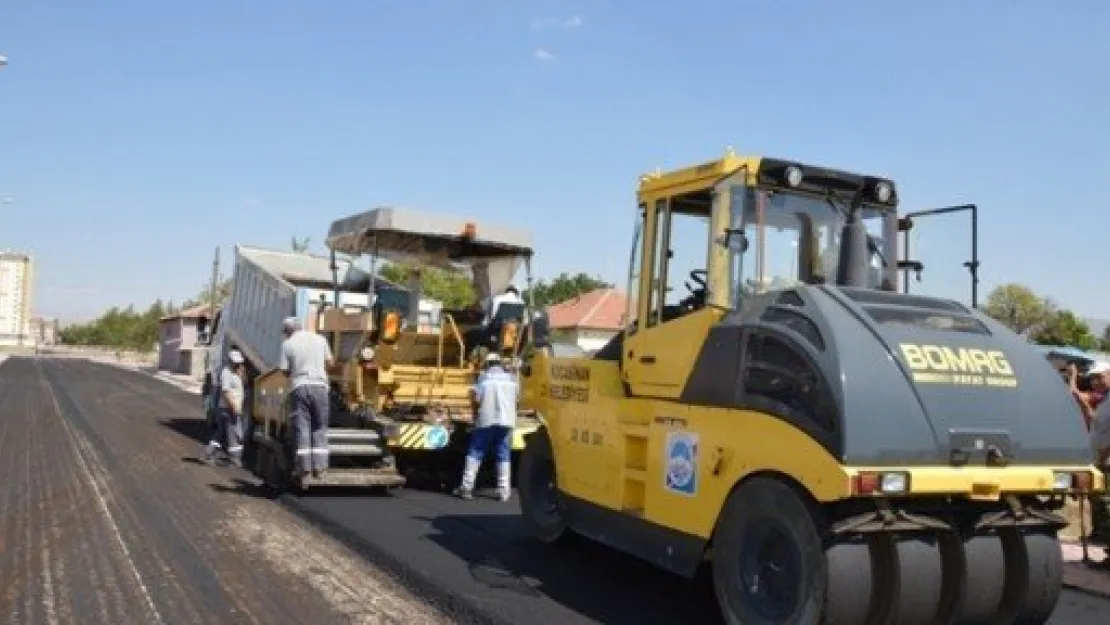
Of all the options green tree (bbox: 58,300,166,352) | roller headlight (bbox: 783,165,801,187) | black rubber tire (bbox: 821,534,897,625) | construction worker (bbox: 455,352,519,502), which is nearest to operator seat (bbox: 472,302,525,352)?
construction worker (bbox: 455,352,519,502)

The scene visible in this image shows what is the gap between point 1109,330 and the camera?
48.3 metres

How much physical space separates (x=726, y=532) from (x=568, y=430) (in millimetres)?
2123

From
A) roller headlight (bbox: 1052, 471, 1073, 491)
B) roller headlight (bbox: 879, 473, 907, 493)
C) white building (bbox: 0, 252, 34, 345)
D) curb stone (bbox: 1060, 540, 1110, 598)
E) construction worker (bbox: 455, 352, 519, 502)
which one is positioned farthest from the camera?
white building (bbox: 0, 252, 34, 345)

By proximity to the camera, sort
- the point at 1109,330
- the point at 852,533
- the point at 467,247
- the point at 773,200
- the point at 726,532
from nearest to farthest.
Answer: the point at 852,533
the point at 726,532
the point at 773,200
the point at 467,247
the point at 1109,330

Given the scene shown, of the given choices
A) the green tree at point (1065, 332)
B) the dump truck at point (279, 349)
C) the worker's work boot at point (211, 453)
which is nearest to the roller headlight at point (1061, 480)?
the dump truck at point (279, 349)

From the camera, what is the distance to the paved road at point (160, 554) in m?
Answer: 5.86

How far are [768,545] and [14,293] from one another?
62.7 metres

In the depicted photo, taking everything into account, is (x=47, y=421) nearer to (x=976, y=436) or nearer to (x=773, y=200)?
(x=773, y=200)

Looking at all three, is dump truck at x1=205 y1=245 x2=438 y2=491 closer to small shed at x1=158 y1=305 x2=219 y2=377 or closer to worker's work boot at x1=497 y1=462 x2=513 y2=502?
worker's work boot at x1=497 y1=462 x2=513 y2=502

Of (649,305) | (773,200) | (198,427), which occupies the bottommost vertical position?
(198,427)

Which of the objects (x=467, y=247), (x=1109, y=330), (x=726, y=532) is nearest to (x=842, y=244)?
(x=726, y=532)

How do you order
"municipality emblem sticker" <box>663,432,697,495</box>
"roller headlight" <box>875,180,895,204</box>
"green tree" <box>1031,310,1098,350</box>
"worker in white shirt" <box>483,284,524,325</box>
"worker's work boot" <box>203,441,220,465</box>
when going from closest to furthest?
"municipality emblem sticker" <box>663,432,697,495</box>, "roller headlight" <box>875,180,895,204</box>, "worker in white shirt" <box>483,284,524,325</box>, "worker's work boot" <box>203,441,220,465</box>, "green tree" <box>1031,310,1098,350</box>

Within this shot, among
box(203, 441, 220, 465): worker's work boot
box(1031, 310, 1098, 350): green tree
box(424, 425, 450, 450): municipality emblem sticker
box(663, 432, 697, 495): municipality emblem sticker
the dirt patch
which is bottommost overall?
the dirt patch

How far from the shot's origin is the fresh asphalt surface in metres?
5.92
